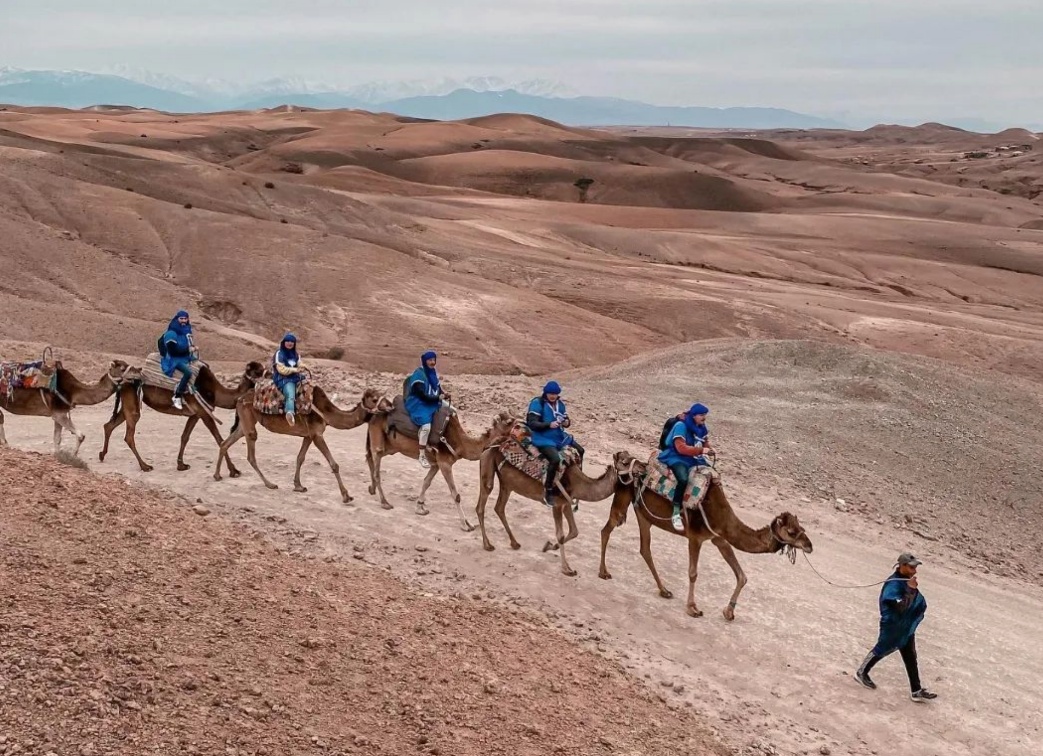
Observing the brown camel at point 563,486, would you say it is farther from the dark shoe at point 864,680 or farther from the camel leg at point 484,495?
the dark shoe at point 864,680

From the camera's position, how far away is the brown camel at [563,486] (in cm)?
1170

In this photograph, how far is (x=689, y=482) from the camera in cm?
1091

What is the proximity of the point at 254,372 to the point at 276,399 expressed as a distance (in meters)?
0.80

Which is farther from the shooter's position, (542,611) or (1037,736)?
(542,611)

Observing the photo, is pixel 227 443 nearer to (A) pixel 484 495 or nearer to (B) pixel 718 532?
(A) pixel 484 495

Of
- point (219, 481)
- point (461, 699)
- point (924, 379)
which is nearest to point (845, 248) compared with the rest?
point (924, 379)

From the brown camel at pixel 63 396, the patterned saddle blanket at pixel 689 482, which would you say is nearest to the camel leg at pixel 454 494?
the patterned saddle blanket at pixel 689 482

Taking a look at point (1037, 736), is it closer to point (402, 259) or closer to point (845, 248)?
point (402, 259)

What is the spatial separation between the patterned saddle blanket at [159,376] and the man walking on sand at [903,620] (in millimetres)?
10495

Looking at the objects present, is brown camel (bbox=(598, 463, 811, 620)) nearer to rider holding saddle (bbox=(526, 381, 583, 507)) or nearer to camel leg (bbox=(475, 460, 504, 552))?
rider holding saddle (bbox=(526, 381, 583, 507))

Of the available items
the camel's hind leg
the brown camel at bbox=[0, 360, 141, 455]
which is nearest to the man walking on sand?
the camel's hind leg

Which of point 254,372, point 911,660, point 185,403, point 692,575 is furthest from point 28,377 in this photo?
point 911,660

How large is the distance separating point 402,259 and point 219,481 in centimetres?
2618

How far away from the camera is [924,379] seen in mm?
24250
